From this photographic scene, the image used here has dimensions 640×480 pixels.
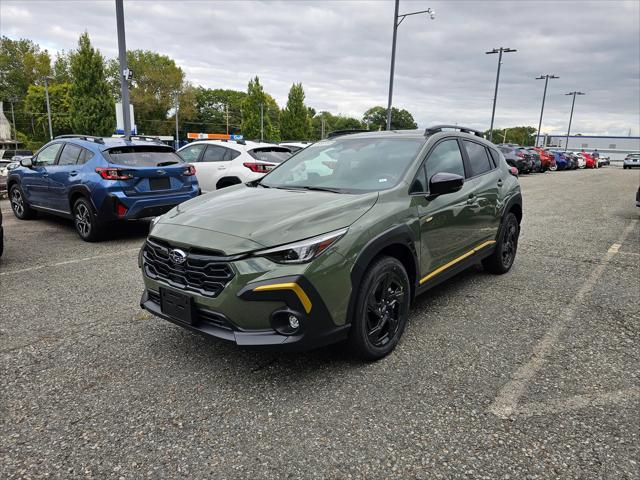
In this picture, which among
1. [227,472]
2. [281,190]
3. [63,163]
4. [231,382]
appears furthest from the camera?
[63,163]

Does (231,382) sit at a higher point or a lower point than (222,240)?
lower

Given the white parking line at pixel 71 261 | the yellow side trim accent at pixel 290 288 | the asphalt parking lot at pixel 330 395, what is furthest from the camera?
the white parking line at pixel 71 261

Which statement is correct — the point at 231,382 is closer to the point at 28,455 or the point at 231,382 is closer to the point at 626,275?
the point at 28,455

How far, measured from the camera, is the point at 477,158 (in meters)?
4.86

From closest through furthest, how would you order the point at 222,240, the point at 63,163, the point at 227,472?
the point at 227,472 < the point at 222,240 < the point at 63,163

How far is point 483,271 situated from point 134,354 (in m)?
4.06

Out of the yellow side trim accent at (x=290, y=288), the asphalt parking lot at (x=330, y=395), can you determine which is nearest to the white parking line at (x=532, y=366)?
the asphalt parking lot at (x=330, y=395)

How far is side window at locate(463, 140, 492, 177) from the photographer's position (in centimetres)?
469

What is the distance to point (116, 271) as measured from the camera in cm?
550

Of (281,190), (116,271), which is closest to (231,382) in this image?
(281,190)

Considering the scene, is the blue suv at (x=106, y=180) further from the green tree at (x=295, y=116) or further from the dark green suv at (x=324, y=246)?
the green tree at (x=295, y=116)

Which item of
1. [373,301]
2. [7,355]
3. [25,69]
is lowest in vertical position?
[7,355]

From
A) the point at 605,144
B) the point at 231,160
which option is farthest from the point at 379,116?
the point at 231,160

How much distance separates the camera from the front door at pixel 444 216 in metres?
3.65
